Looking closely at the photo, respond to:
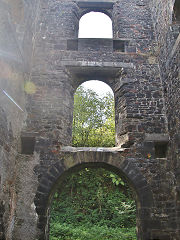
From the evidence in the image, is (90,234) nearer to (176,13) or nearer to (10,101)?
(10,101)

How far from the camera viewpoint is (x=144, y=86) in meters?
6.46

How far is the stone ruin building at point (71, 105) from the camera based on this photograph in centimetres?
504

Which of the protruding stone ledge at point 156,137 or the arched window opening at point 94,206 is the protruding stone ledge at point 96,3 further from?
the arched window opening at point 94,206

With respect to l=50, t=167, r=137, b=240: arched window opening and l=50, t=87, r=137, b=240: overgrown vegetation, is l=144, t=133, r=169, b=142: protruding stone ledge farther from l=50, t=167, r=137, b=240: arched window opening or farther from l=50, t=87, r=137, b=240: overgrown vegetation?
l=50, t=167, r=137, b=240: arched window opening

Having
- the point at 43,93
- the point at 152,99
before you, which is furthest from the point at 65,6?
the point at 152,99

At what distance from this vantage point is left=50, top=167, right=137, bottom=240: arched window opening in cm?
886

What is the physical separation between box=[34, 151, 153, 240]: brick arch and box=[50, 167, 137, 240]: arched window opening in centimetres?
339

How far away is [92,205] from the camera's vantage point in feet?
33.2

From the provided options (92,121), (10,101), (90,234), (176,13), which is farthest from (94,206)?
(176,13)

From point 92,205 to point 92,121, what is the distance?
503 cm

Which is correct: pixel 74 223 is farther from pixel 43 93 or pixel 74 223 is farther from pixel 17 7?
pixel 17 7

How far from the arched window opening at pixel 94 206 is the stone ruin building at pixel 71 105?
3.61 m

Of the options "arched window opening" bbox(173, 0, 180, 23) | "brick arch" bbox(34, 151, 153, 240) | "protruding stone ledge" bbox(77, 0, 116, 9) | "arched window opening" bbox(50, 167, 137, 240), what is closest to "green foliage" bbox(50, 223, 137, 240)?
"arched window opening" bbox(50, 167, 137, 240)

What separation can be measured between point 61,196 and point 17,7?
845 cm
